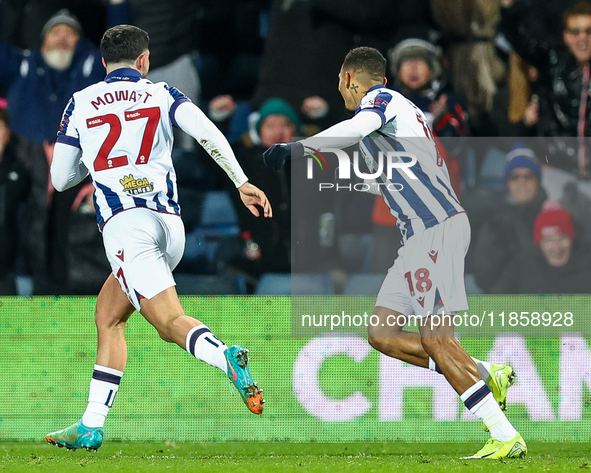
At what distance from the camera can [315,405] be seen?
246 inches

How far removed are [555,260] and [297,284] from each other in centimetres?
175

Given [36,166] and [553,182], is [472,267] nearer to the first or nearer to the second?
[553,182]

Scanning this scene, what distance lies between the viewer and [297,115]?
6.96 m

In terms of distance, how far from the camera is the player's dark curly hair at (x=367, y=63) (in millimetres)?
5242

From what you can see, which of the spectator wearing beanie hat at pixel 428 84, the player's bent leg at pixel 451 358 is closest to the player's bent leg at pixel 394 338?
the player's bent leg at pixel 451 358

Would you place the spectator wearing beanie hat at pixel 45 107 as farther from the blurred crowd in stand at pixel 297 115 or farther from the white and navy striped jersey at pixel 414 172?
the white and navy striped jersey at pixel 414 172

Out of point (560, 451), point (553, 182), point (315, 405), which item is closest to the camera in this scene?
point (560, 451)

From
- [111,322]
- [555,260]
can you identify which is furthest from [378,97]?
[555,260]

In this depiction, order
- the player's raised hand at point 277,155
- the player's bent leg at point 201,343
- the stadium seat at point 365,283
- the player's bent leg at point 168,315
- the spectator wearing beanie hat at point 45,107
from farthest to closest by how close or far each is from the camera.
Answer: the spectator wearing beanie hat at point 45,107
the stadium seat at point 365,283
the player's bent leg at point 168,315
the player's raised hand at point 277,155
the player's bent leg at point 201,343

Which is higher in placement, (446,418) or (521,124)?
(521,124)

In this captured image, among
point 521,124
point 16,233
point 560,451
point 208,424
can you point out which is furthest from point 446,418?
point 16,233

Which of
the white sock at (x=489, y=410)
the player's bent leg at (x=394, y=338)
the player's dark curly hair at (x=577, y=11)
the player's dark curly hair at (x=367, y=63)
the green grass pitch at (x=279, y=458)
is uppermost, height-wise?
the player's dark curly hair at (x=577, y=11)

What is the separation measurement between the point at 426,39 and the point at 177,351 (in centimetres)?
276

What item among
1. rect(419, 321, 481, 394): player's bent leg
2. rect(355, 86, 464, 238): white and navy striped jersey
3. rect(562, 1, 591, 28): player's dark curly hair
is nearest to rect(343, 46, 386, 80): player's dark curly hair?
rect(355, 86, 464, 238): white and navy striped jersey
